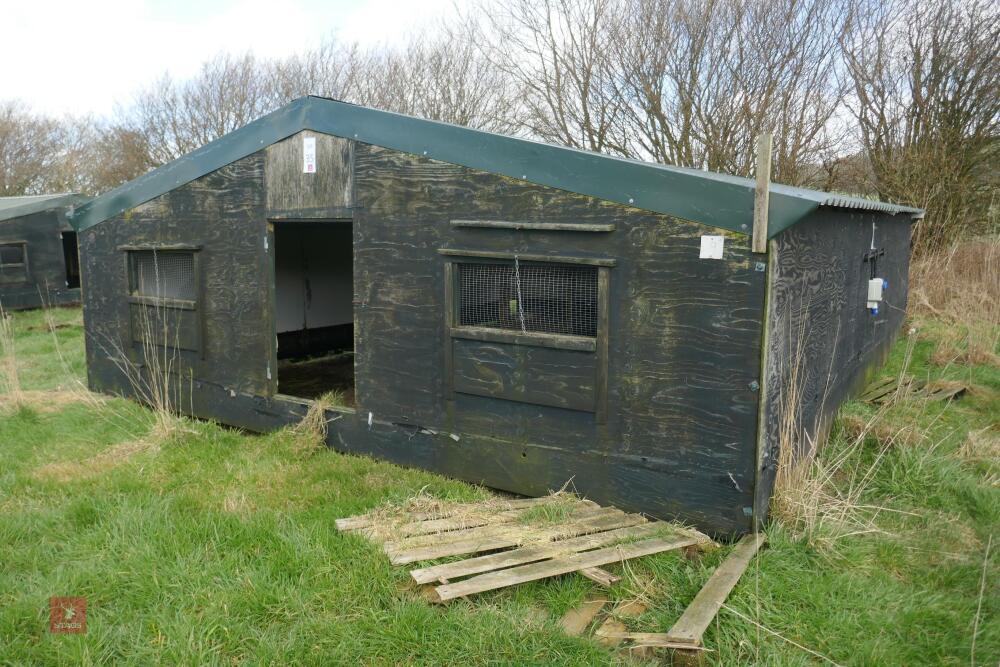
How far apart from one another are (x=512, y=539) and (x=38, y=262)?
1441cm

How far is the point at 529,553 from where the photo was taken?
13.2 feet

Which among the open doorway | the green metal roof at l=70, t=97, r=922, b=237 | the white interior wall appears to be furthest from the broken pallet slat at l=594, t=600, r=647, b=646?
the white interior wall

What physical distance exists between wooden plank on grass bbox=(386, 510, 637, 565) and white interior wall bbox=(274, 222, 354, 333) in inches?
250

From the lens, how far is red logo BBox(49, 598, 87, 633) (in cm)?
353

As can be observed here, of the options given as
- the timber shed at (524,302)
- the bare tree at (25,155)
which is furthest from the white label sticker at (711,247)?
the bare tree at (25,155)

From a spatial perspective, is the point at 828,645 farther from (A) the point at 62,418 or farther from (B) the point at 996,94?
(B) the point at 996,94

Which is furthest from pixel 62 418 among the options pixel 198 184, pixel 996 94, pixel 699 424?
pixel 996 94

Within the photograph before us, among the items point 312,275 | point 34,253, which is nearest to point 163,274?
point 312,275

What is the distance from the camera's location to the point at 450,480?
5.38 m

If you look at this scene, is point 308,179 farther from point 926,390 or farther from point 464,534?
point 926,390

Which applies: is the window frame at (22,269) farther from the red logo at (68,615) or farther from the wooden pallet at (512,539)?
the wooden pallet at (512,539)

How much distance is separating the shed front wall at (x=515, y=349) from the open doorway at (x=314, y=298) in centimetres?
255

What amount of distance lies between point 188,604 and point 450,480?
2096mm

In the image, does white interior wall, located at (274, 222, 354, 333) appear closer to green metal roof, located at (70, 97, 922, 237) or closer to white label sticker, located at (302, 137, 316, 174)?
green metal roof, located at (70, 97, 922, 237)
